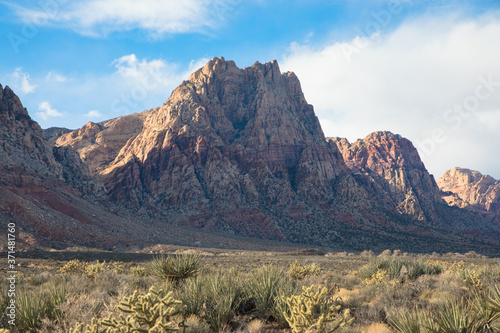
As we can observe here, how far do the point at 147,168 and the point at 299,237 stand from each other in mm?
50616

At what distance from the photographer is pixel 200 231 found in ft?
235

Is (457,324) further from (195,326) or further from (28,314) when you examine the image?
(28,314)

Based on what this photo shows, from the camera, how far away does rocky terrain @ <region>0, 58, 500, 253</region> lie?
2371 inches

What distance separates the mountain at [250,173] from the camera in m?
80.7

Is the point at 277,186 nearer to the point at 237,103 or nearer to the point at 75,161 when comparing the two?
the point at 237,103

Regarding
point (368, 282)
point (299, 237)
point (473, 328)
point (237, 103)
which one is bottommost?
point (299, 237)

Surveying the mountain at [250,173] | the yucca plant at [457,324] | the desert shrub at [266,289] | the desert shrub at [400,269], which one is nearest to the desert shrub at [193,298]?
the desert shrub at [266,289]

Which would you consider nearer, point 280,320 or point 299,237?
point 280,320

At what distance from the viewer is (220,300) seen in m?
6.88

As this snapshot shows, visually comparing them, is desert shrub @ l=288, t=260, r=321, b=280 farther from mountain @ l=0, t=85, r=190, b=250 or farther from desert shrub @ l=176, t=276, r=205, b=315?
mountain @ l=0, t=85, r=190, b=250

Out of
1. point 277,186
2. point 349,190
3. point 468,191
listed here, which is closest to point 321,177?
point 349,190

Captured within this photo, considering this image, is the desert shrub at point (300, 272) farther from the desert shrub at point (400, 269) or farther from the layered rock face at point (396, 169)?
the layered rock face at point (396, 169)

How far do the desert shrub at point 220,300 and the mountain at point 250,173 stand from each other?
6535 centimetres

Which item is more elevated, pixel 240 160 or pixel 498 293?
Result: pixel 240 160
